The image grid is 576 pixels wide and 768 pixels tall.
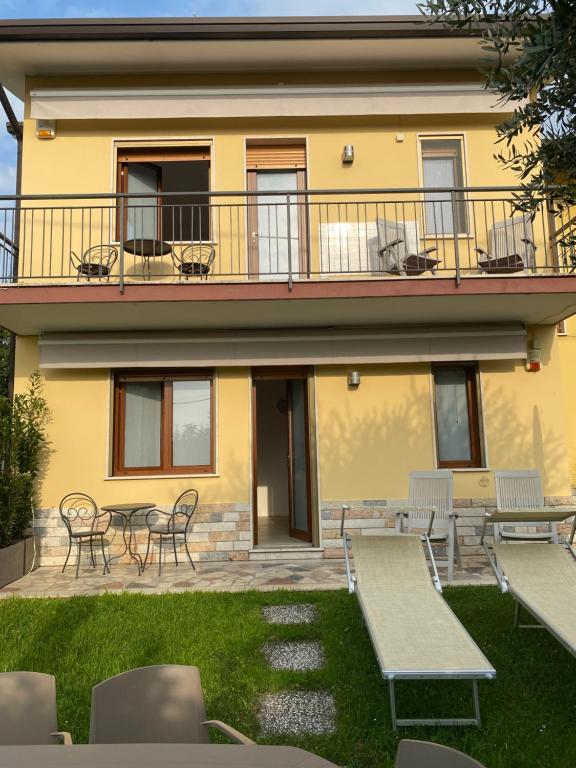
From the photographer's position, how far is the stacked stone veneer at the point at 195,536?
7.75 m

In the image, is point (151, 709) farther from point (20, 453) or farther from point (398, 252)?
point (398, 252)

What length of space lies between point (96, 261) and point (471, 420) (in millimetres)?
5955

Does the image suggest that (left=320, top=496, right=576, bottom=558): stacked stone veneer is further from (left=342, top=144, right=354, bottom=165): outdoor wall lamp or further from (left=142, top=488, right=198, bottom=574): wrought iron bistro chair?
(left=342, top=144, right=354, bottom=165): outdoor wall lamp

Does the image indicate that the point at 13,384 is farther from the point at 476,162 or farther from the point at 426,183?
the point at 476,162

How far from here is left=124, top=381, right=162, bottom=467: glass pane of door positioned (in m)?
8.22

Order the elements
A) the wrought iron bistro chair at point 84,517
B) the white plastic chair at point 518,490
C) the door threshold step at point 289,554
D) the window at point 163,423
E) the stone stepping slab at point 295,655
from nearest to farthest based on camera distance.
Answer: the stone stepping slab at point 295,655
the white plastic chair at point 518,490
the wrought iron bistro chair at point 84,517
the door threshold step at point 289,554
the window at point 163,423

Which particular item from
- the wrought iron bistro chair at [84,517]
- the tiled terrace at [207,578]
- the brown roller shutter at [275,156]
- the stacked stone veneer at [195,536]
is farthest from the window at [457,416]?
the wrought iron bistro chair at [84,517]

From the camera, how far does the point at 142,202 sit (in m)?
8.85

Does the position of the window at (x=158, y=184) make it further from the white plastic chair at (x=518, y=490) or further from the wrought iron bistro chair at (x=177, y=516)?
the white plastic chair at (x=518, y=490)

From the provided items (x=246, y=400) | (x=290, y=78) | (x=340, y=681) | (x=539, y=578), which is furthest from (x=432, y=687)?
(x=290, y=78)

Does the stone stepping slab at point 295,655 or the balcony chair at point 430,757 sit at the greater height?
the balcony chair at point 430,757

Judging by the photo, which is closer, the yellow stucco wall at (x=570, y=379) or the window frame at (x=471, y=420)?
the window frame at (x=471, y=420)

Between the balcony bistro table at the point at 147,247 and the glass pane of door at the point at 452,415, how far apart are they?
4297 millimetres

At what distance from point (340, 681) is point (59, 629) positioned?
2548 mm
